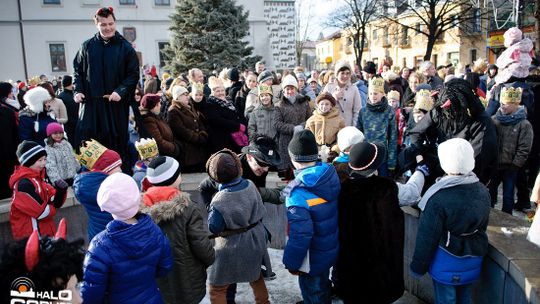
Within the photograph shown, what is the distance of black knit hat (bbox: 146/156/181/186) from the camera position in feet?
10.9

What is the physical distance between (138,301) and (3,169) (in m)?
3.90

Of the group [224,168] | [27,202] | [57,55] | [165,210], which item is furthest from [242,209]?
[57,55]

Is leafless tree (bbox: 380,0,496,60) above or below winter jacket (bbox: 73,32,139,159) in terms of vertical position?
above

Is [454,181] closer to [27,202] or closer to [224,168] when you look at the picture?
[224,168]

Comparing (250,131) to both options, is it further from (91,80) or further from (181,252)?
(181,252)

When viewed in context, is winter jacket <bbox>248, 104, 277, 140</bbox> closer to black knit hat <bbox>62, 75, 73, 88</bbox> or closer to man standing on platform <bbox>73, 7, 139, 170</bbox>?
man standing on platform <bbox>73, 7, 139, 170</bbox>

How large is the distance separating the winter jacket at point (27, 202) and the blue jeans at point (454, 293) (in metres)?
3.51

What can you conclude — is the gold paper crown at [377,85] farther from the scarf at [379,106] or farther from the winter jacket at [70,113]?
the winter jacket at [70,113]

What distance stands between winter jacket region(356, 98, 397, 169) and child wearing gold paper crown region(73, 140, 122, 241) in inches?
124

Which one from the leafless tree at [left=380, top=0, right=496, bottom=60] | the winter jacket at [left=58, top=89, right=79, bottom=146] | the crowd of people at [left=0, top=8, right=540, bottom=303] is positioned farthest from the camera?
the leafless tree at [left=380, top=0, right=496, bottom=60]

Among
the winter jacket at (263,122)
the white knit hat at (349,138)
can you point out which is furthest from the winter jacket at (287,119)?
the white knit hat at (349,138)

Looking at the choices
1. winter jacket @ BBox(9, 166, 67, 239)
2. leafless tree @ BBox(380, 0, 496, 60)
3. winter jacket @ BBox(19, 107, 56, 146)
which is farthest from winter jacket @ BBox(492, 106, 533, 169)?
leafless tree @ BBox(380, 0, 496, 60)

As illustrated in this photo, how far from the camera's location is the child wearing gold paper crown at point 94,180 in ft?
11.1

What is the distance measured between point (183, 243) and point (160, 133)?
2.56 meters
